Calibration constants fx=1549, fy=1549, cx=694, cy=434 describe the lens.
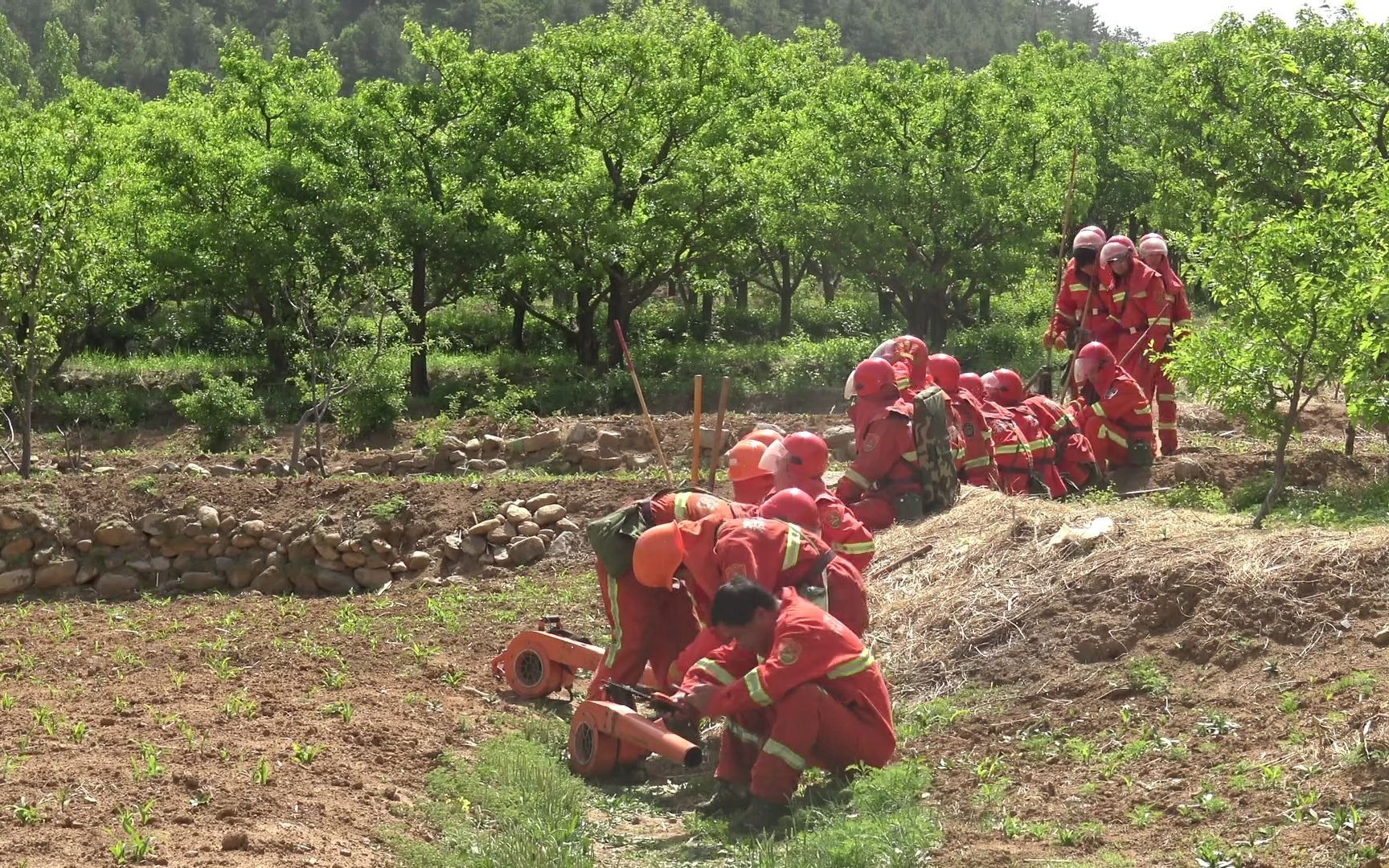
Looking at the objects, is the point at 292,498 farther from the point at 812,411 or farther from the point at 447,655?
the point at 812,411

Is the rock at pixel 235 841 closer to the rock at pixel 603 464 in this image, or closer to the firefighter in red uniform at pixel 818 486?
the firefighter in red uniform at pixel 818 486

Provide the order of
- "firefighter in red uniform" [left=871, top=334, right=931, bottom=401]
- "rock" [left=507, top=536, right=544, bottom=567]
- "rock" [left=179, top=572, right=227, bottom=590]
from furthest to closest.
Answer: "rock" [left=179, top=572, right=227, bottom=590] → "rock" [left=507, top=536, right=544, bottom=567] → "firefighter in red uniform" [left=871, top=334, right=931, bottom=401]

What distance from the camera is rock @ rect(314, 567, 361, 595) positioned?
13.4 metres

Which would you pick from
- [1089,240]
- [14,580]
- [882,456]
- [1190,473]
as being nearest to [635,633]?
[882,456]

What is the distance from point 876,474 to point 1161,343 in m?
4.42

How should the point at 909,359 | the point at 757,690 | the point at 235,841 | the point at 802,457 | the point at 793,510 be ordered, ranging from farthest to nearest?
the point at 909,359
the point at 802,457
the point at 793,510
the point at 757,690
the point at 235,841

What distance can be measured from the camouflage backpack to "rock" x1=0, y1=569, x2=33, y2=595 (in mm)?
7788

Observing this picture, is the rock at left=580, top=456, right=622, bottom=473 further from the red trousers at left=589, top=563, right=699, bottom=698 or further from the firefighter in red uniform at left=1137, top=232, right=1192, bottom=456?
the red trousers at left=589, top=563, right=699, bottom=698

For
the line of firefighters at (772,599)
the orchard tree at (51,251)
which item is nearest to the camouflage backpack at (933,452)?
the line of firefighters at (772,599)

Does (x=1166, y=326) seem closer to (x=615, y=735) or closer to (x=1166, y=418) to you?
(x=1166, y=418)

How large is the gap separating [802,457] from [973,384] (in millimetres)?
4753

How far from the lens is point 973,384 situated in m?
13.5

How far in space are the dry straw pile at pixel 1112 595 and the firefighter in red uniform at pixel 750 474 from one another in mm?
1219

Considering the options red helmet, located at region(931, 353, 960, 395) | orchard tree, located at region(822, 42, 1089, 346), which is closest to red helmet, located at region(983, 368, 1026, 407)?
red helmet, located at region(931, 353, 960, 395)
